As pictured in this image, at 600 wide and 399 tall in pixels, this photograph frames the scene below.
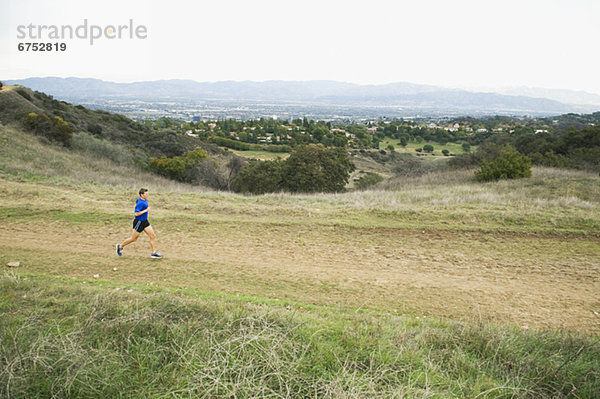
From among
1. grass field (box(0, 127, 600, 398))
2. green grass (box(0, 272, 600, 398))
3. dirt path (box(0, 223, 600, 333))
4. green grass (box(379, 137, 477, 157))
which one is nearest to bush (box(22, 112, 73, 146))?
grass field (box(0, 127, 600, 398))

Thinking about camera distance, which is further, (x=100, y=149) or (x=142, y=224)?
(x=100, y=149)

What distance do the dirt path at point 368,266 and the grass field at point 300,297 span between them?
5 cm

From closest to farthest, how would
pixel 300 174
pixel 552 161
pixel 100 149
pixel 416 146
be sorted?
pixel 300 174
pixel 552 161
pixel 100 149
pixel 416 146

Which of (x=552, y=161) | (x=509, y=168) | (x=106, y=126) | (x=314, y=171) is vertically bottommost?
(x=314, y=171)

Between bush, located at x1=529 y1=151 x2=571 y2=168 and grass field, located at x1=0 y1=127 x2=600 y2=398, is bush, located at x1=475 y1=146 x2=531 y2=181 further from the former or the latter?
bush, located at x1=529 y1=151 x2=571 y2=168

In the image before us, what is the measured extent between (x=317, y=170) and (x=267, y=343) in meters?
21.4

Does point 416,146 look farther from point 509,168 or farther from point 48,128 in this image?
point 48,128

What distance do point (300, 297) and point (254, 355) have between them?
121 inches

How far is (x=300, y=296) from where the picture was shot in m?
6.68

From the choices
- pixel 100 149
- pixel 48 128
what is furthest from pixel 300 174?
pixel 48 128

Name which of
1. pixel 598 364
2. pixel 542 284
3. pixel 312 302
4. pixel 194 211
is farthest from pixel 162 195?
pixel 598 364

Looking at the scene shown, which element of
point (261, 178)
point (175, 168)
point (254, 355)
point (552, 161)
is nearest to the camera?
point (254, 355)

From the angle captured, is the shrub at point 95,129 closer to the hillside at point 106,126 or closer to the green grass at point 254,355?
the hillside at point 106,126

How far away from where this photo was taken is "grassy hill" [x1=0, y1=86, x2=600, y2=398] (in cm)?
346
